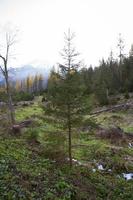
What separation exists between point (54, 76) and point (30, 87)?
135 meters

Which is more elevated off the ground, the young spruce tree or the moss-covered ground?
the young spruce tree

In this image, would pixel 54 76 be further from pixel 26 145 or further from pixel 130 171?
pixel 130 171

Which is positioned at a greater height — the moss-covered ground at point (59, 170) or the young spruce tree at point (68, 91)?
the young spruce tree at point (68, 91)

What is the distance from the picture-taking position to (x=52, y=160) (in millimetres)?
16125

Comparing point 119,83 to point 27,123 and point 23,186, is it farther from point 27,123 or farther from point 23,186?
point 23,186

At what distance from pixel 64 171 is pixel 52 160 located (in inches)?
54.9

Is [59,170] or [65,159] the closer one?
[59,170]

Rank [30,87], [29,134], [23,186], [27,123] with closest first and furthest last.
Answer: [23,186] → [29,134] → [27,123] → [30,87]

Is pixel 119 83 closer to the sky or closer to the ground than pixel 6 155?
closer to the sky

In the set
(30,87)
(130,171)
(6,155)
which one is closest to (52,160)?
(6,155)

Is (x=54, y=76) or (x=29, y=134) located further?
(x=29, y=134)

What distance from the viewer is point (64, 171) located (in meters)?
15.0

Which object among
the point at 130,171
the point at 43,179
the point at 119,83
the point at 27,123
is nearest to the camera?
the point at 43,179

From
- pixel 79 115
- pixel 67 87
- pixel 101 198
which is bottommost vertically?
pixel 101 198
